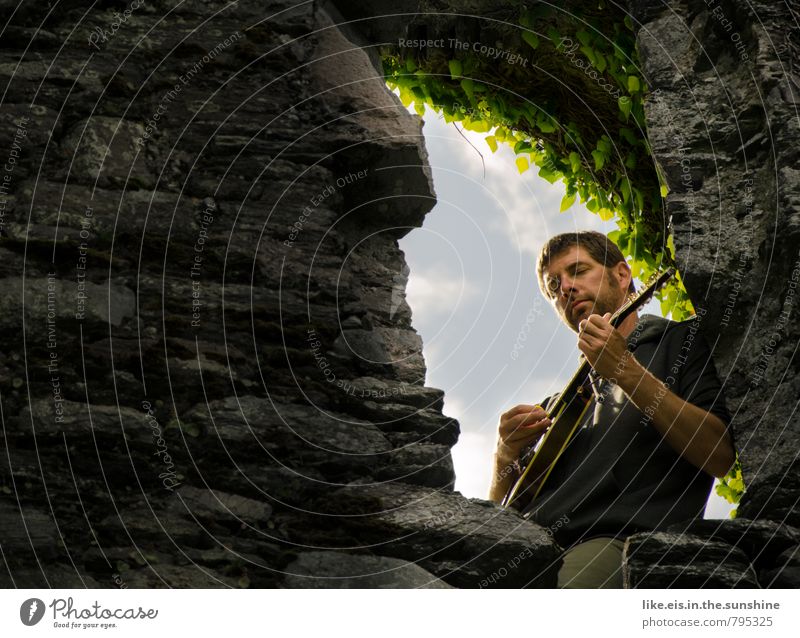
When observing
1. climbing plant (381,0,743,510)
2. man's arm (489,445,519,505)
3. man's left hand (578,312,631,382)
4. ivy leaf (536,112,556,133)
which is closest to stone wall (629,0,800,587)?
man's left hand (578,312,631,382)

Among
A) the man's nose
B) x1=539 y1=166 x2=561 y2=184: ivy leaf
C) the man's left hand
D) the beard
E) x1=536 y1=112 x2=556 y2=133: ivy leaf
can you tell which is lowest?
the man's left hand

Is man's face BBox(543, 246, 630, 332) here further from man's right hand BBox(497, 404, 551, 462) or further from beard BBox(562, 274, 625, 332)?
man's right hand BBox(497, 404, 551, 462)

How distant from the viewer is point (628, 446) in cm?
277

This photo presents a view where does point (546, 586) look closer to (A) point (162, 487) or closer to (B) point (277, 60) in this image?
(A) point (162, 487)

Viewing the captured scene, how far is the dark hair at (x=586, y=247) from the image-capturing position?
3.33 metres

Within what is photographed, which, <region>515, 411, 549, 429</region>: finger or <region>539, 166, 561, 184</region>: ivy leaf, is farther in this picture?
<region>539, 166, 561, 184</region>: ivy leaf

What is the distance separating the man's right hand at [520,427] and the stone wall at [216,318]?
13.1 inches

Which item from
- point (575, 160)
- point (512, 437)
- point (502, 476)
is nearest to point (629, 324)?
point (512, 437)

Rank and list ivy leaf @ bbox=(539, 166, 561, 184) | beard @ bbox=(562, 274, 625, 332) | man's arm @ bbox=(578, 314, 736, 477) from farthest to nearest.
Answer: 1. ivy leaf @ bbox=(539, 166, 561, 184)
2. beard @ bbox=(562, 274, 625, 332)
3. man's arm @ bbox=(578, 314, 736, 477)

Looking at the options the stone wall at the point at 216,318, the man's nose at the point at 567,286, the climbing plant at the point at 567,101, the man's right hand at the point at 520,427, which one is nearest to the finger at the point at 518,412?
the man's right hand at the point at 520,427

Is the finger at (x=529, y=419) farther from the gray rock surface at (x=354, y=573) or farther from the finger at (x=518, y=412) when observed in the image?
the gray rock surface at (x=354, y=573)

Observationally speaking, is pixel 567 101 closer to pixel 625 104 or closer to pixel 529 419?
pixel 625 104

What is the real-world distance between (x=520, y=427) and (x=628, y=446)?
15.8 inches

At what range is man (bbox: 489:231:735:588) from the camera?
2.58 meters
